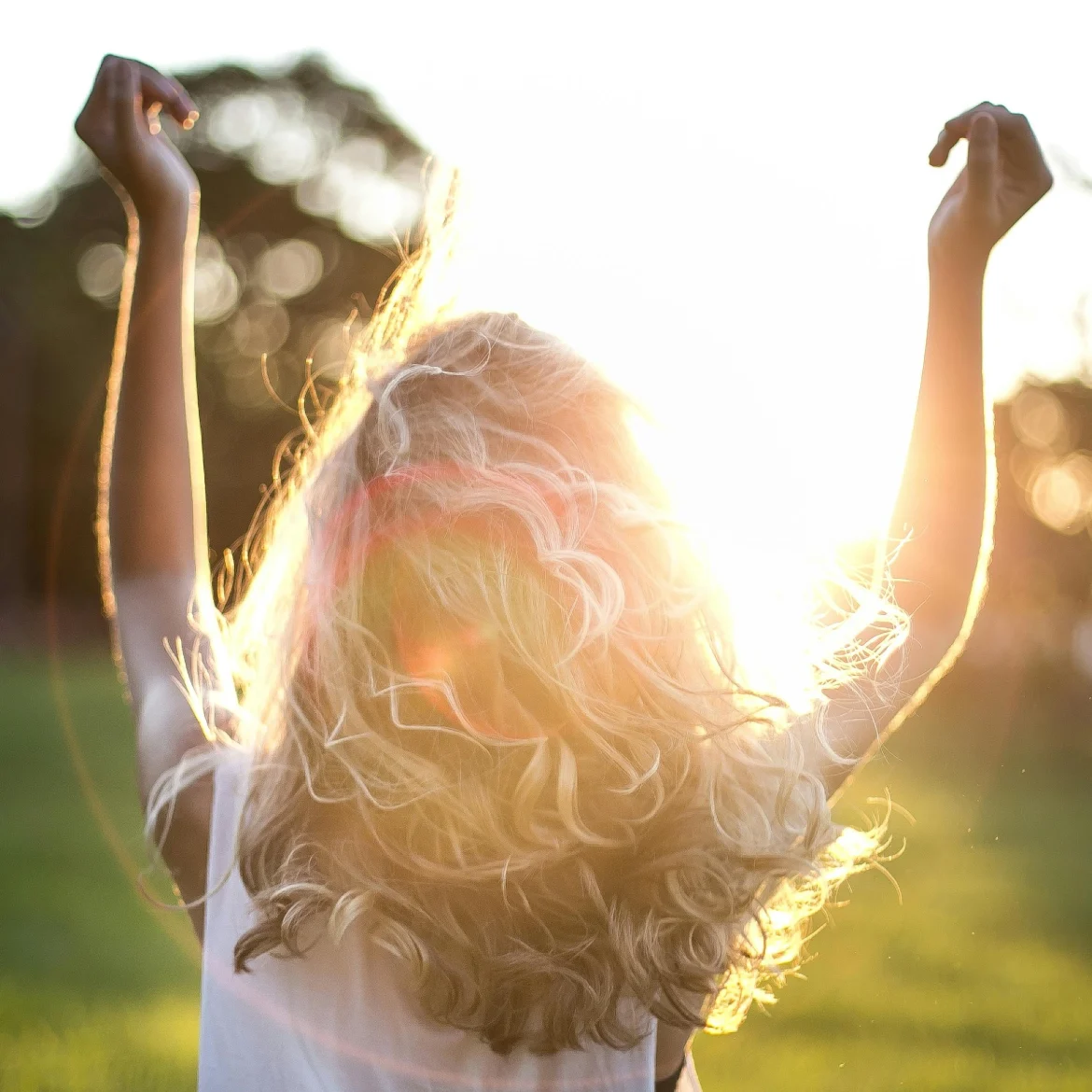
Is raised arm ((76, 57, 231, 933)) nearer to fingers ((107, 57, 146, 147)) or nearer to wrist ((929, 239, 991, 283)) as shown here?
fingers ((107, 57, 146, 147))

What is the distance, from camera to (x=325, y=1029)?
1314 mm

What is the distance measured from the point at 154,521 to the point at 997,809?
1103 centimetres

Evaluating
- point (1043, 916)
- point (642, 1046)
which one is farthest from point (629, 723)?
point (1043, 916)

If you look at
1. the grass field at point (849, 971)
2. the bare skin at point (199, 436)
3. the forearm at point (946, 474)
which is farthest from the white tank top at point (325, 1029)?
the grass field at point (849, 971)

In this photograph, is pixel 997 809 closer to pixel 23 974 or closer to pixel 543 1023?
pixel 23 974

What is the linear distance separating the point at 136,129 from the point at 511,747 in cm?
91

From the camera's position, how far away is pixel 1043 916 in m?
7.49

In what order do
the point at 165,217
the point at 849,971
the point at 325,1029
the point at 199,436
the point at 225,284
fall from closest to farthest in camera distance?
the point at 325,1029, the point at 199,436, the point at 165,217, the point at 849,971, the point at 225,284

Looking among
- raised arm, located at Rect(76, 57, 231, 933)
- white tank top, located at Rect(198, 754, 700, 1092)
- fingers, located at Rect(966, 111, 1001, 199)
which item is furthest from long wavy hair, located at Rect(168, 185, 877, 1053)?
fingers, located at Rect(966, 111, 1001, 199)

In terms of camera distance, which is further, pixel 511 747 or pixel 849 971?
pixel 849 971

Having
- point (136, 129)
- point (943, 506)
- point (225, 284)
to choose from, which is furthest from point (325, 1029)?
point (225, 284)

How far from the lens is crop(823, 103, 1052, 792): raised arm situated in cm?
152

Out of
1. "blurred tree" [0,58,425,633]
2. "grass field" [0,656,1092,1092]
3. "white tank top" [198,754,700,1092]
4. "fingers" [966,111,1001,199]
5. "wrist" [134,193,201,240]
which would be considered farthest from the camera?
"blurred tree" [0,58,425,633]

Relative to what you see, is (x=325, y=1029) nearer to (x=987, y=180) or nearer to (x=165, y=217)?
(x=165, y=217)
